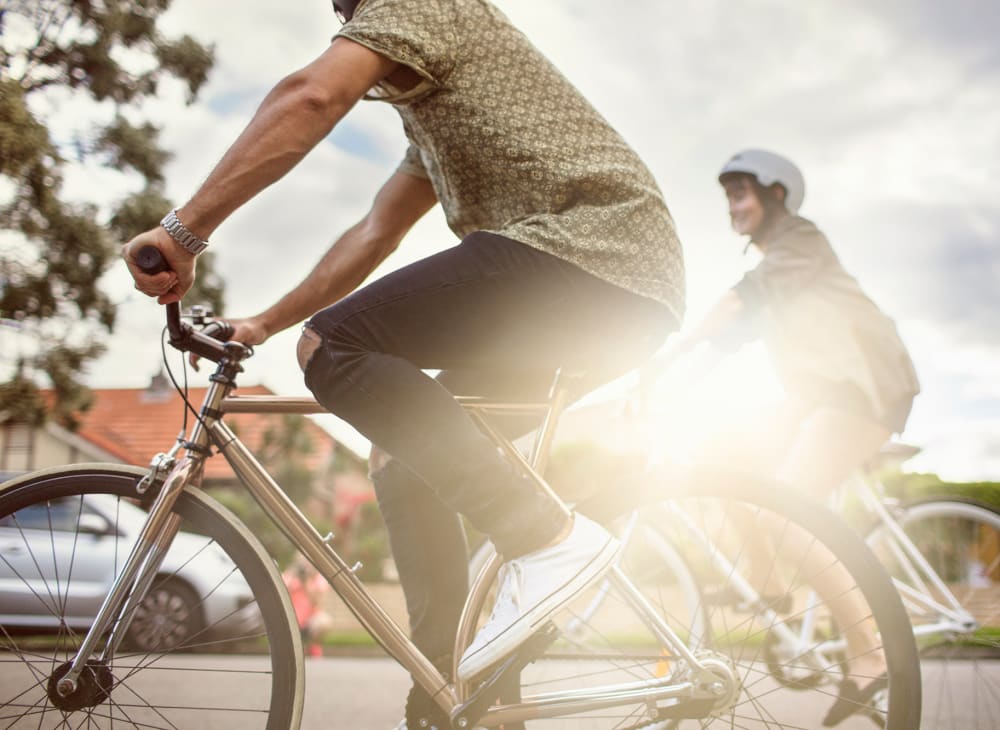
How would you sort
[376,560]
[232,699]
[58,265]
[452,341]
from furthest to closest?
1. [376,560]
2. [58,265]
3. [232,699]
4. [452,341]

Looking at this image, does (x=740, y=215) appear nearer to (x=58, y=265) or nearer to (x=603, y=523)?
(x=603, y=523)

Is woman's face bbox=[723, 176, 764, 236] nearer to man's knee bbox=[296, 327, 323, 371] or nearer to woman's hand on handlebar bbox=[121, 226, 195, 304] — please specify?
man's knee bbox=[296, 327, 323, 371]

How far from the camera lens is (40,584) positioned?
2219 millimetres

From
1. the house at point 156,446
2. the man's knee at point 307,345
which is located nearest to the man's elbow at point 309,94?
the man's knee at point 307,345

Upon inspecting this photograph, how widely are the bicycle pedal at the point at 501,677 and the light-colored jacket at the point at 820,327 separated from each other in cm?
189

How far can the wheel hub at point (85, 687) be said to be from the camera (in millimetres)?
1924

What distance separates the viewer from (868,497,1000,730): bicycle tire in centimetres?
331

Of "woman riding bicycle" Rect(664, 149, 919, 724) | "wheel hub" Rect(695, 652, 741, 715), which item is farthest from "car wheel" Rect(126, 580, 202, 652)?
"woman riding bicycle" Rect(664, 149, 919, 724)

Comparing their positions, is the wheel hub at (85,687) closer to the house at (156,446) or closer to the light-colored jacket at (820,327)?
the light-colored jacket at (820,327)

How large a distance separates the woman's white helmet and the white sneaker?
2284mm

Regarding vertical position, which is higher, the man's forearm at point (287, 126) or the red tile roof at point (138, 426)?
the red tile roof at point (138, 426)

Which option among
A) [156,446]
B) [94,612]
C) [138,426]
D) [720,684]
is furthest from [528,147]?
[138,426]

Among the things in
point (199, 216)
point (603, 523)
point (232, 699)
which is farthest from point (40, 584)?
point (232, 699)

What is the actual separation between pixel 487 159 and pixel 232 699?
3364 mm
